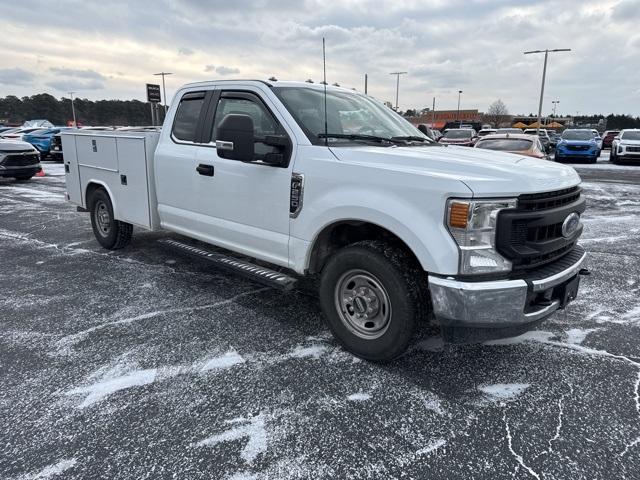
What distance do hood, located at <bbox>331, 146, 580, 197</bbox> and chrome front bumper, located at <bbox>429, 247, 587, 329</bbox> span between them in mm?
542

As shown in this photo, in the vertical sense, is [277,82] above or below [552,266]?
above

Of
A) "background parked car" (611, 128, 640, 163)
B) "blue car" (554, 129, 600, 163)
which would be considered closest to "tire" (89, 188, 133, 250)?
"blue car" (554, 129, 600, 163)

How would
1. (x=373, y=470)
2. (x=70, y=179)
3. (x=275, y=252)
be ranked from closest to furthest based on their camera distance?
(x=373, y=470) < (x=275, y=252) < (x=70, y=179)

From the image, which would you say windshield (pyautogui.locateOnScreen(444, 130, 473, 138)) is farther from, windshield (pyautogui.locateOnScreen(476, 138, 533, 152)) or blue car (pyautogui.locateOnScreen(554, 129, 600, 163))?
windshield (pyautogui.locateOnScreen(476, 138, 533, 152))

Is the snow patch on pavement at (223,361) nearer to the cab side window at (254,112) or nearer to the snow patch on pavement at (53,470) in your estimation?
the snow patch on pavement at (53,470)

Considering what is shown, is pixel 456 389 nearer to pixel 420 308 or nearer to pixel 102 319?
pixel 420 308

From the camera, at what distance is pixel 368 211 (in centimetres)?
317

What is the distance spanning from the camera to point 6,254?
6355mm

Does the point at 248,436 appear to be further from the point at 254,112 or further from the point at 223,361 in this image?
the point at 254,112

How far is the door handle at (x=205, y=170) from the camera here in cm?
438

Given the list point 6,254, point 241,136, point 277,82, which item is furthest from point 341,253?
point 6,254

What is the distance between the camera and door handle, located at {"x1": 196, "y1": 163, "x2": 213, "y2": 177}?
14.4 feet

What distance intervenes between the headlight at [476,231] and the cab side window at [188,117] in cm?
293

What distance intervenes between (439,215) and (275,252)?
1.60 metres
